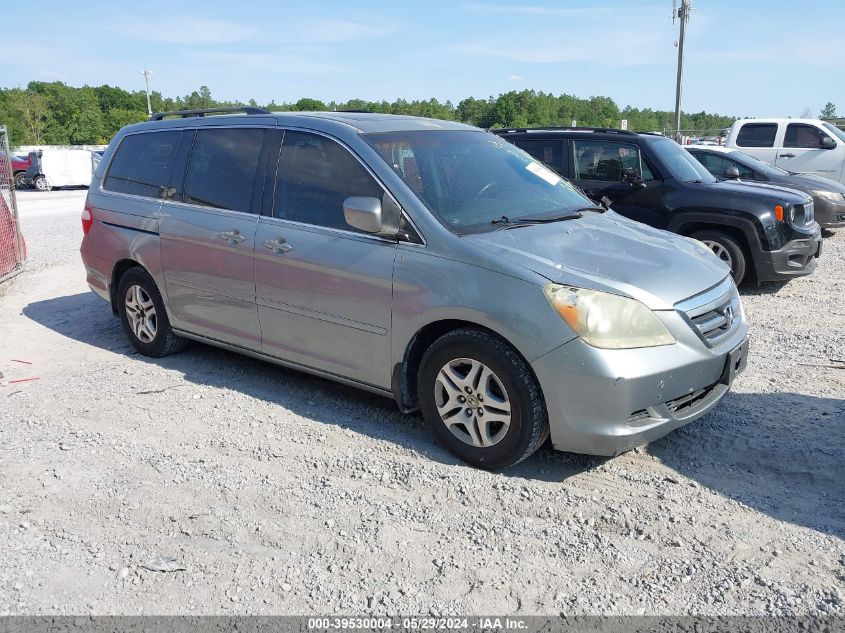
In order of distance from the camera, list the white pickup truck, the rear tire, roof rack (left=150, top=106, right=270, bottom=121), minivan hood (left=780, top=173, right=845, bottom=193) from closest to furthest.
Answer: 1. roof rack (left=150, top=106, right=270, bottom=121)
2. the rear tire
3. minivan hood (left=780, top=173, right=845, bottom=193)
4. the white pickup truck

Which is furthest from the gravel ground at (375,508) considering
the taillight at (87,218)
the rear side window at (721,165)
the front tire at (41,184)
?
the front tire at (41,184)

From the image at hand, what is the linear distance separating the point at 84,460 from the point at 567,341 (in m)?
2.77

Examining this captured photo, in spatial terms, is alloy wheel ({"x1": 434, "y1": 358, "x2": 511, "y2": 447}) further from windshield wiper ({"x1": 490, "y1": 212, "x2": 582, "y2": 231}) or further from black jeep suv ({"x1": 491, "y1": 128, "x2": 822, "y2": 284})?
black jeep suv ({"x1": 491, "y1": 128, "x2": 822, "y2": 284})

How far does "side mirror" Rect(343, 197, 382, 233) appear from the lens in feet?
13.7

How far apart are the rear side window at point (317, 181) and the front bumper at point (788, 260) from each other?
5.68 metres

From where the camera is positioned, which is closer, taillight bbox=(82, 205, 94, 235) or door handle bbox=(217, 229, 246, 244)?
door handle bbox=(217, 229, 246, 244)

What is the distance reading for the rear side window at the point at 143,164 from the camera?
5777 mm

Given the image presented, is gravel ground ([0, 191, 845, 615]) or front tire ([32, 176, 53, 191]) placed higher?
front tire ([32, 176, 53, 191])

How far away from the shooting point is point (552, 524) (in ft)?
11.5

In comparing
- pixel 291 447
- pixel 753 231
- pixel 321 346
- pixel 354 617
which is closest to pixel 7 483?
pixel 291 447

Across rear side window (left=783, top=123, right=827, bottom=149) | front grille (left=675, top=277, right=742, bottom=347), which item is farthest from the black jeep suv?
rear side window (left=783, top=123, right=827, bottom=149)

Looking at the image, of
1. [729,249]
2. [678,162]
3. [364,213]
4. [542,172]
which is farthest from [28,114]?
[364,213]

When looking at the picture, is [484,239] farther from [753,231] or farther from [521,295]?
[753,231]

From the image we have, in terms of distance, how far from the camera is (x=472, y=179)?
4656mm
